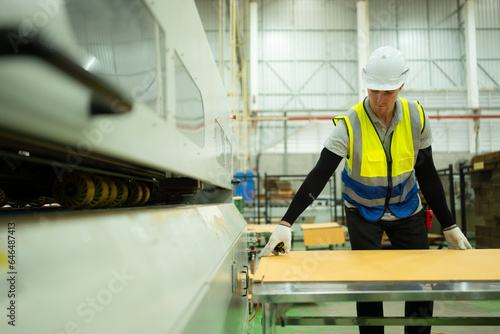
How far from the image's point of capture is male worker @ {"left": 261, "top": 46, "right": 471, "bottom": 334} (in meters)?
1.54

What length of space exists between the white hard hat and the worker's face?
37mm

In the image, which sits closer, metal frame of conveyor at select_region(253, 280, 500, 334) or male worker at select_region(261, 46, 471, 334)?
metal frame of conveyor at select_region(253, 280, 500, 334)

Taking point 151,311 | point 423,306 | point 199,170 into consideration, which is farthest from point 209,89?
point 423,306

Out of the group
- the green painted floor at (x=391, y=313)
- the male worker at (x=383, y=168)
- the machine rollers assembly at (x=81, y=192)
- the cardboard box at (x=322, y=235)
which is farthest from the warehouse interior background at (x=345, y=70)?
the machine rollers assembly at (x=81, y=192)

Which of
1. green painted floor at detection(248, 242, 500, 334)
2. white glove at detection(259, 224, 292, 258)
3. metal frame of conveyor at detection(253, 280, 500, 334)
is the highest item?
white glove at detection(259, 224, 292, 258)

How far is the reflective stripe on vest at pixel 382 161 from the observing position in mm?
1599

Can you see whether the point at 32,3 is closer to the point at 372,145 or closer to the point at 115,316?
the point at 115,316

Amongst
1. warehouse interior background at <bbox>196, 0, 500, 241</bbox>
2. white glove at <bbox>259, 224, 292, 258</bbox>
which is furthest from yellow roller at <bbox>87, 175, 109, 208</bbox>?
warehouse interior background at <bbox>196, 0, 500, 241</bbox>

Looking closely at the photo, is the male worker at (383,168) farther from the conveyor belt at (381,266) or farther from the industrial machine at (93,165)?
the industrial machine at (93,165)

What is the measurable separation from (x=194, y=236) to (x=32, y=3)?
59 cm

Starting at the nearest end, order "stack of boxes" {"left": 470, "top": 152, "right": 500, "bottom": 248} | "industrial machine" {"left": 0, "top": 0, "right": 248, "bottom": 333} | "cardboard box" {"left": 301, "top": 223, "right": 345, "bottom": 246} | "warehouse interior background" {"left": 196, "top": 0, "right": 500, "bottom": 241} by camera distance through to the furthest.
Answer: "industrial machine" {"left": 0, "top": 0, "right": 248, "bottom": 333}
"stack of boxes" {"left": 470, "top": 152, "right": 500, "bottom": 248}
"cardboard box" {"left": 301, "top": 223, "right": 345, "bottom": 246}
"warehouse interior background" {"left": 196, "top": 0, "right": 500, "bottom": 241}

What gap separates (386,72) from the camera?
1503 mm

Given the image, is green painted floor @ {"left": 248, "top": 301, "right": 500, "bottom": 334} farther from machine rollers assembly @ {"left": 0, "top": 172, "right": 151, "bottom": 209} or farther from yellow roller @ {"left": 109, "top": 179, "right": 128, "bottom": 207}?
machine rollers assembly @ {"left": 0, "top": 172, "right": 151, "bottom": 209}

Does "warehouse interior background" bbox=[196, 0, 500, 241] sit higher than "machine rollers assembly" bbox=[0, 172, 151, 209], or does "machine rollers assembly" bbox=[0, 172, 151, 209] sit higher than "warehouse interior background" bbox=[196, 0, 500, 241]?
"warehouse interior background" bbox=[196, 0, 500, 241]
